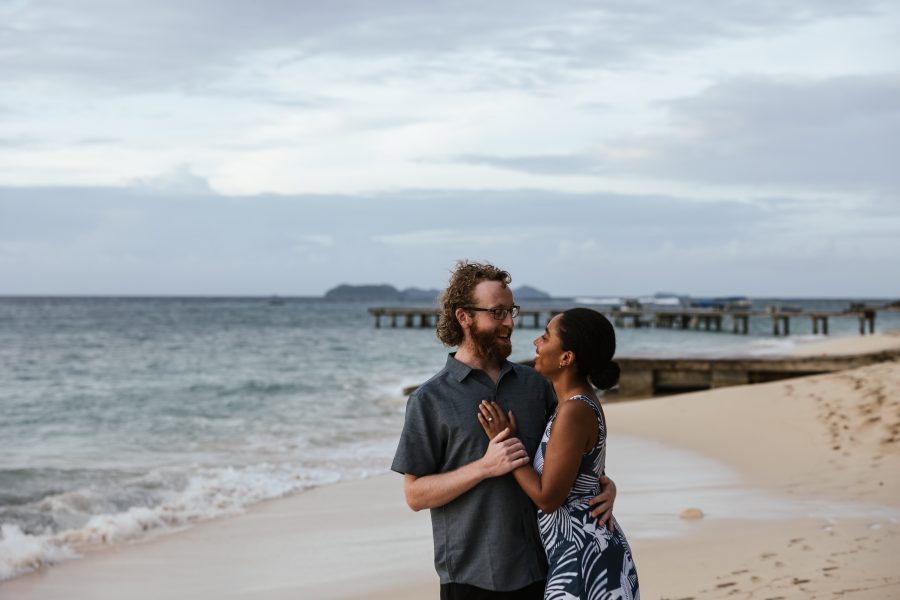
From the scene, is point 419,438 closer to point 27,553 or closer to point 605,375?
point 605,375

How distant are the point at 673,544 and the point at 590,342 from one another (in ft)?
15.0

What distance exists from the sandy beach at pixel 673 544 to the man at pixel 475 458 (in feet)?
10.0

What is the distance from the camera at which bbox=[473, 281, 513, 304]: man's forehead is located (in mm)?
3145

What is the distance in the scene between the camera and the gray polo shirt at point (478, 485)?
3076mm

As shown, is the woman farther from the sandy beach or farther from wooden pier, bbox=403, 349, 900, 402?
wooden pier, bbox=403, 349, 900, 402

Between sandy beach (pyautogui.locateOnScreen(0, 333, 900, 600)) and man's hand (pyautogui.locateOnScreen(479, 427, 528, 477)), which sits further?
sandy beach (pyautogui.locateOnScreen(0, 333, 900, 600))

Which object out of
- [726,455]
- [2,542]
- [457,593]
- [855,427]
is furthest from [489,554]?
[855,427]

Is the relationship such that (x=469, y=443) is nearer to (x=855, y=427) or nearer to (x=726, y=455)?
(x=726, y=455)

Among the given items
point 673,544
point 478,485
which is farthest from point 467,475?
point 673,544

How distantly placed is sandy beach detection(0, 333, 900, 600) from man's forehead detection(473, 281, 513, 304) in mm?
3360

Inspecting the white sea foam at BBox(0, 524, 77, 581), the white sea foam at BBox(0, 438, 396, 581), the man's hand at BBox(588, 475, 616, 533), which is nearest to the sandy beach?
the white sea foam at BBox(0, 524, 77, 581)

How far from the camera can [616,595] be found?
9.93ft

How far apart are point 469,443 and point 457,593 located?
0.52 meters

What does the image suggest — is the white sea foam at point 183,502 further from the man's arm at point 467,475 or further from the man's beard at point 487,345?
the man's beard at point 487,345
